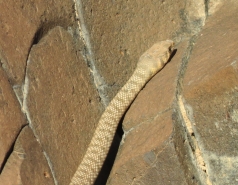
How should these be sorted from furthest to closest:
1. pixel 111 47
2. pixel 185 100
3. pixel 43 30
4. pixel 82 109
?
pixel 111 47, pixel 82 109, pixel 43 30, pixel 185 100

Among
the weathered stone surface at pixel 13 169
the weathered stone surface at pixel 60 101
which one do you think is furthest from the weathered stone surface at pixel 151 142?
the weathered stone surface at pixel 13 169

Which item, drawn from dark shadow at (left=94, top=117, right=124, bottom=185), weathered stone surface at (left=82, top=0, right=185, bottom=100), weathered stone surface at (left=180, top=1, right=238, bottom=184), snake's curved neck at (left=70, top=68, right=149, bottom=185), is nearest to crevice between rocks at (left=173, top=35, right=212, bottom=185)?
weathered stone surface at (left=180, top=1, right=238, bottom=184)

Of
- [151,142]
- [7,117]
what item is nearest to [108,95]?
[151,142]

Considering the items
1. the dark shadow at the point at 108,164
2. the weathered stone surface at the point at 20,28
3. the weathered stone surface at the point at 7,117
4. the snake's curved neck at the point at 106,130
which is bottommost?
the dark shadow at the point at 108,164

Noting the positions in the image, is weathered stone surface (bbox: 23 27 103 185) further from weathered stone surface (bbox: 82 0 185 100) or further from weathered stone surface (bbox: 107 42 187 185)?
weathered stone surface (bbox: 107 42 187 185)

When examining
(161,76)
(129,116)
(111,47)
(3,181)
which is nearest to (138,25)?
(111,47)

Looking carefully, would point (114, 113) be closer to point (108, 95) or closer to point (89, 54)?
point (108, 95)

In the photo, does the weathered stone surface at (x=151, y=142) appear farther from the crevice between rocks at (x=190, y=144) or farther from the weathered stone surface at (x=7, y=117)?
the weathered stone surface at (x=7, y=117)

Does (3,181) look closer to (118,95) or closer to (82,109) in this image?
(82,109)

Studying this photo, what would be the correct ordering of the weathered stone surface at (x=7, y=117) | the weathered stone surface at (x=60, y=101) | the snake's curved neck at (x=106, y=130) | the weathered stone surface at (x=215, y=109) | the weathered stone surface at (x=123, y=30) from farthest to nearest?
the weathered stone surface at (x=123, y=30) < the snake's curved neck at (x=106, y=130) < the weathered stone surface at (x=60, y=101) < the weathered stone surface at (x=7, y=117) < the weathered stone surface at (x=215, y=109)
